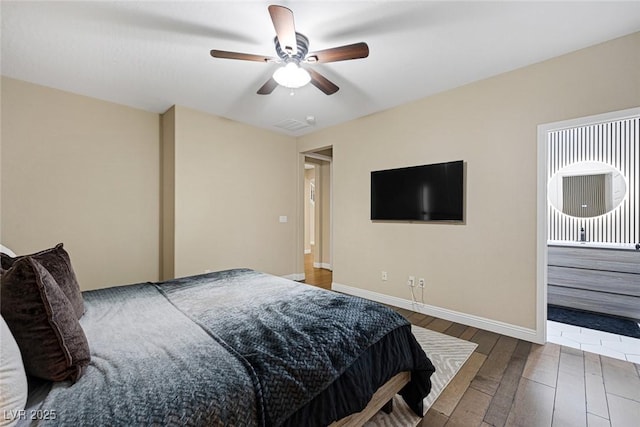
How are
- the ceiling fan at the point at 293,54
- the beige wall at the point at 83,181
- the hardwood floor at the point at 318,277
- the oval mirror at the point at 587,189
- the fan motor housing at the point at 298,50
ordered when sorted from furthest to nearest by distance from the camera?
the hardwood floor at the point at 318,277 < the oval mirror at the point at 587,189 < the beige wall at the point at 83,181 < the fan motor housing at the point at 298,50 < the ceiling fan at the point at 293,54

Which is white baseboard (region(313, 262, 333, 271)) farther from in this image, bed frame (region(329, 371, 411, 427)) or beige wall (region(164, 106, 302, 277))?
bed frame (region(329, 371, 411, 427))

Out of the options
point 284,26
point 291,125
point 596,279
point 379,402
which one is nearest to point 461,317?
point 596,279

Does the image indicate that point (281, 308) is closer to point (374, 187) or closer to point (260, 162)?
point (374, 187)

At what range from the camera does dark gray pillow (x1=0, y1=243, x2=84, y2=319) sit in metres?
1.36

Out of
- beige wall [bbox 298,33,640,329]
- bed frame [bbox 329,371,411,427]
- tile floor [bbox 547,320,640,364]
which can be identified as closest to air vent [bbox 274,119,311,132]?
beige wall [bbox 298,33,640,329]

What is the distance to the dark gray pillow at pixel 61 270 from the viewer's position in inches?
53.5

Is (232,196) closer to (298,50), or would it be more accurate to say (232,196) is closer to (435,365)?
(298,50)

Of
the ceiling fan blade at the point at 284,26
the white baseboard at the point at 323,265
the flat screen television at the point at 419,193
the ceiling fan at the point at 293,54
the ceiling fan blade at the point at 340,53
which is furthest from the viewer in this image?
the white baseboard at the point at 323,265

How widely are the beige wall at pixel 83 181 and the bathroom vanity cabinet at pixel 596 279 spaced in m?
5.31

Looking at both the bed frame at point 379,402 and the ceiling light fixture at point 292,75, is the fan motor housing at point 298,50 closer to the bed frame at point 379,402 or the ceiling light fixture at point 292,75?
the ceiling light fixture at point 292,75

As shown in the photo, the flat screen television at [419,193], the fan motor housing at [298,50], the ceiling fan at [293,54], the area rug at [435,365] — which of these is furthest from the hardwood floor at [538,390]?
the fan motor housing at [298,50]

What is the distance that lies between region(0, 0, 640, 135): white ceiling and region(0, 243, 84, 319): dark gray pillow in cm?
170

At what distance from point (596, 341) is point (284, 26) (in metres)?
3.76

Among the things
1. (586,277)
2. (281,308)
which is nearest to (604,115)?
(586,277)
